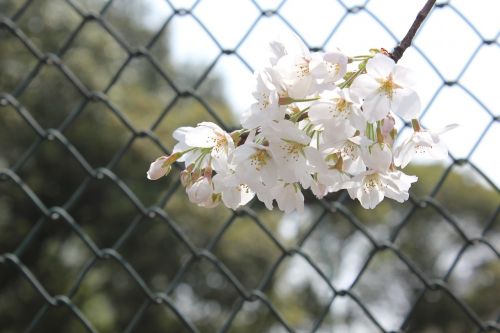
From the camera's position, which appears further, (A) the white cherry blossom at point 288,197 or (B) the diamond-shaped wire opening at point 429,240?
(B) the diamond-shaped wire opening at point 429,240

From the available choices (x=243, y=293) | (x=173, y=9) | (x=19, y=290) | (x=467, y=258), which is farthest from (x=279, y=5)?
(x=467, y=258)

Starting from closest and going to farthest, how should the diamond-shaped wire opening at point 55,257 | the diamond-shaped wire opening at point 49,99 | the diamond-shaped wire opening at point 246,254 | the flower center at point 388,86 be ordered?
the flower center at point 388,86
the diamond-shaped wire opening at point 55,257
the diamond-shaped wire opening at point 49,99
the diamond-shaped wire opening at point 246,254

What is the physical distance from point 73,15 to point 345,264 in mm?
6981

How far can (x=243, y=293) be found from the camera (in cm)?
98

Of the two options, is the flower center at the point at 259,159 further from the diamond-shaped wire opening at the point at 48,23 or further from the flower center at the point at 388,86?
the diamond-shaped wire opening at the point at 48,23

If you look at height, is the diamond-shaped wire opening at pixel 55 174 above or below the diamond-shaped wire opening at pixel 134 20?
below

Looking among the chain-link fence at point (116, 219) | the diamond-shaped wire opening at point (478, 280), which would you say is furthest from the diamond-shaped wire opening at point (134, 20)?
the diamond-shaped wire opening at point (478, 280)

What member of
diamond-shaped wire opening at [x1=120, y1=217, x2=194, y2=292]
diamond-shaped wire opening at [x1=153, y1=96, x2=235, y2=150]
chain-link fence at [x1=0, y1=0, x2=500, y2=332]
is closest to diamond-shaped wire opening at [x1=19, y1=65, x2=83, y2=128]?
chain-link fence at [x1=0, y1=0, x2=500, y2=332]

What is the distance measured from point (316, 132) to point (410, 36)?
0.06m

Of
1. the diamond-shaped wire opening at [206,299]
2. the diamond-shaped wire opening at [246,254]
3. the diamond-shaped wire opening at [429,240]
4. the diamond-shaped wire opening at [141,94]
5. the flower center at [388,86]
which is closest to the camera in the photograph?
the flower center at [388,86]

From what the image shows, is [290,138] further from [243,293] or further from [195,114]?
[195,114]

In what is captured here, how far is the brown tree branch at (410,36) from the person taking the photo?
347 mm

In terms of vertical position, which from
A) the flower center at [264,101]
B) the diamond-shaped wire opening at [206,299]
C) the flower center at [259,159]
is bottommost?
the flower center at [259,159]

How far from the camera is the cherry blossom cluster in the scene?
13.6 inches
